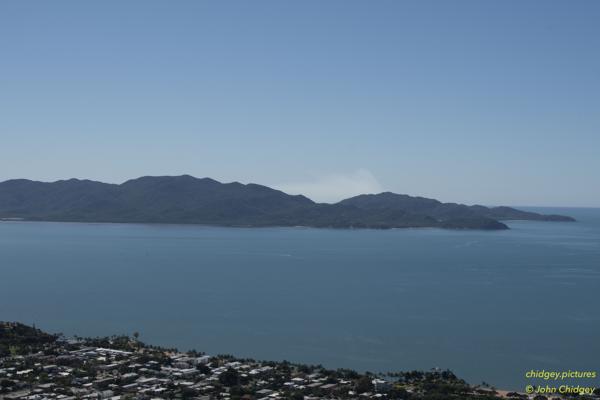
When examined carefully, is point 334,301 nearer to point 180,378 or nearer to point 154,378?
point 180,378

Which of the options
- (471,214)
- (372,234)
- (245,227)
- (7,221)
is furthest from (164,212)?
(471,214)

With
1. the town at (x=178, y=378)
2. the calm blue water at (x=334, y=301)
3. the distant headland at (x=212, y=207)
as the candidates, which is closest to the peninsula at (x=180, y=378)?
the town at (x=178, y=378)

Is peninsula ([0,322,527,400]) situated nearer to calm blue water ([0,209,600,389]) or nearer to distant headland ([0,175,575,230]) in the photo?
calm blue water ([0,209,600,389])

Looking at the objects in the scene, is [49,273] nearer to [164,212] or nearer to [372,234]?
[372,234]

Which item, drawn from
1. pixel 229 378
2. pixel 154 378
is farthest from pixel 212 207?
pixel 229 378

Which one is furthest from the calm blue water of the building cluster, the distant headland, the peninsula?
the distant headland

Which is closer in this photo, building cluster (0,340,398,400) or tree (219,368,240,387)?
building cluster (0,340,398,400)

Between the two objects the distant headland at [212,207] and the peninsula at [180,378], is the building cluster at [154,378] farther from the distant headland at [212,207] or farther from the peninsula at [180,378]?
the distant headland at [212,207]
